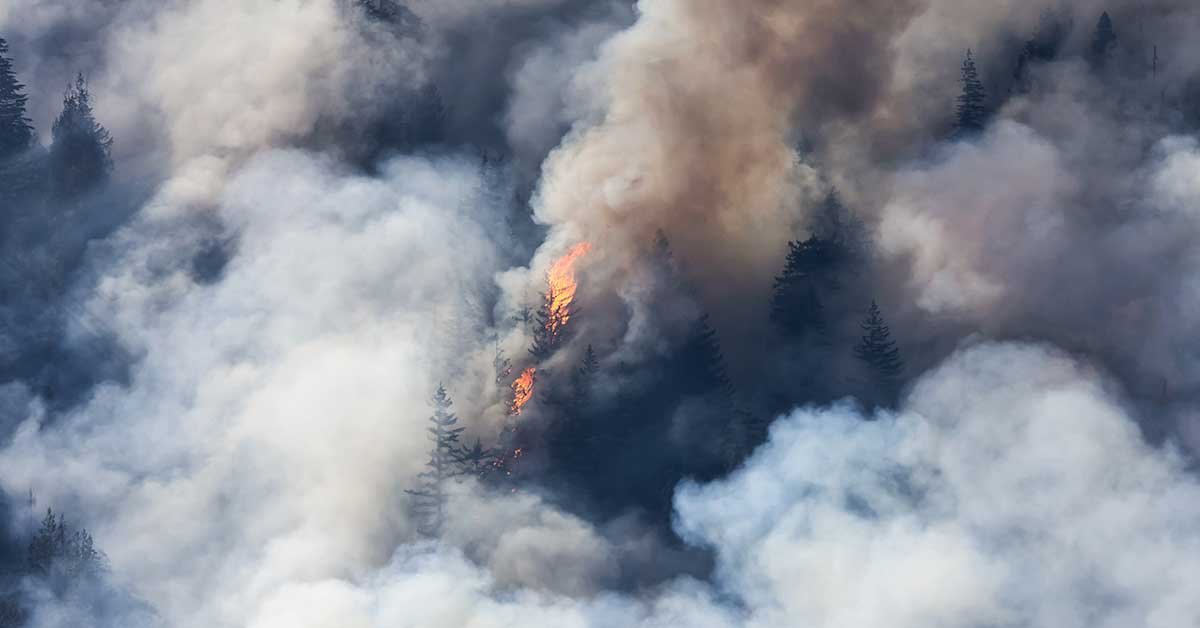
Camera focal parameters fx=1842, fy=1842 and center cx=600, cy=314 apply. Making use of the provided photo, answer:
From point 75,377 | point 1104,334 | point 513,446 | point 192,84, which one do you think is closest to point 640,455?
point 513,446

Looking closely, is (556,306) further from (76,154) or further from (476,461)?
(76,154)

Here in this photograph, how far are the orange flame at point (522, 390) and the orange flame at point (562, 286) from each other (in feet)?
9.27

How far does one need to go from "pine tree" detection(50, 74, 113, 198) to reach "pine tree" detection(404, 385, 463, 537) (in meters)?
32.5

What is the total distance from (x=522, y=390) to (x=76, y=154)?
36.2 m

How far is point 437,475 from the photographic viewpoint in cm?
10200

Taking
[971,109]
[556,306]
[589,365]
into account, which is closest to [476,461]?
[589,365]

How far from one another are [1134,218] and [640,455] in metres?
33.1

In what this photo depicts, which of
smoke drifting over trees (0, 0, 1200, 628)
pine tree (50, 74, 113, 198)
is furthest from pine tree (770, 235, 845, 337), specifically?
pine tree (50, 74, 113, 198)

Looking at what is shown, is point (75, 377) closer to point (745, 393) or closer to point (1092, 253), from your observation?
point (745, 393)

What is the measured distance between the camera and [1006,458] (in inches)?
3954

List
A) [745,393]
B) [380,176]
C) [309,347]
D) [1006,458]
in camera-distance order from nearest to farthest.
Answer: [1006,458], [745,393], [309,347], [380,176]

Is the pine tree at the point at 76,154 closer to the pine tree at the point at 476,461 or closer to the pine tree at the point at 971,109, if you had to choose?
the pine tree at the point at 476,461

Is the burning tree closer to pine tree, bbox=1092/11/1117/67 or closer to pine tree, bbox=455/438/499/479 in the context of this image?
pine tree, bbox=455/438/499/479

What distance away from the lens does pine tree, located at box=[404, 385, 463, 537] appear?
102 meters
